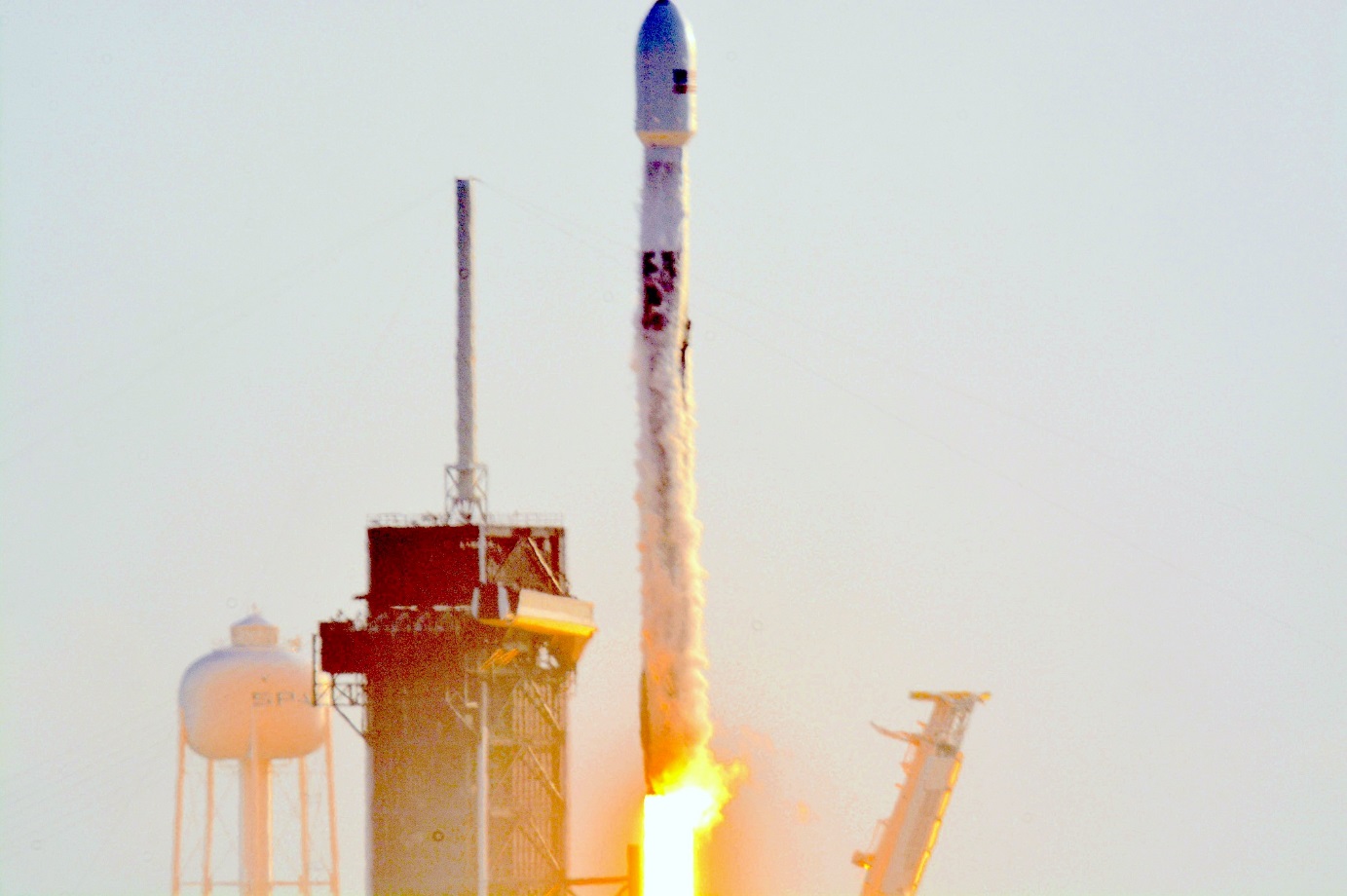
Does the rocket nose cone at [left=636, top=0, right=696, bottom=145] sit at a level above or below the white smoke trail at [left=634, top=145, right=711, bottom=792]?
above

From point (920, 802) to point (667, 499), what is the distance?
88.8 ft

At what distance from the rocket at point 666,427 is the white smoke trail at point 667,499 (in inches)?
1.5

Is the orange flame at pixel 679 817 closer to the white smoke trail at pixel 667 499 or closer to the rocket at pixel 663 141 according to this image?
the white smoke trail at pixel 667 499

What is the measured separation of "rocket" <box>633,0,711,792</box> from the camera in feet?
522

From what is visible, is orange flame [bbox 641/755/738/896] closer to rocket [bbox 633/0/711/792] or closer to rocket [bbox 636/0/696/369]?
rocket [bbox 633/0/711/792]

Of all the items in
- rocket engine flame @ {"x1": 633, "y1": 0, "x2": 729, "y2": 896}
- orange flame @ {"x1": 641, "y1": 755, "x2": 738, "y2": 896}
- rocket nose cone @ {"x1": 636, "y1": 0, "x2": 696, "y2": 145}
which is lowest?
orange flame @ {"x1": 641, "y1": 755, "x2": 738, "y2": 896}

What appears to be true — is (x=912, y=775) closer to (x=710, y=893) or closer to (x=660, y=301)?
(x=710, y=893)

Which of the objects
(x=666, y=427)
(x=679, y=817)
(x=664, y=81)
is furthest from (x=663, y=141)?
(x=679, y=817)

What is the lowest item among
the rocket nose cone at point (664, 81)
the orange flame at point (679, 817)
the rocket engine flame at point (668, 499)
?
the orange flame at point (679, 817)

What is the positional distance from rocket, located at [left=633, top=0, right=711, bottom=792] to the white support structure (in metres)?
24.2

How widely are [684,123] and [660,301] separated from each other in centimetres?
736

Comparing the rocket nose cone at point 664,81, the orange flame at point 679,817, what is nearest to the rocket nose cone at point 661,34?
the rocket nose cone at point 664,81

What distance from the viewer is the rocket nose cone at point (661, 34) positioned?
6240 inches

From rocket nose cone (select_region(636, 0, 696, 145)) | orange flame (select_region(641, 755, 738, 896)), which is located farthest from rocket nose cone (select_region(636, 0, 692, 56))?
orange flame (select_region(641, 755, 738, 896))
